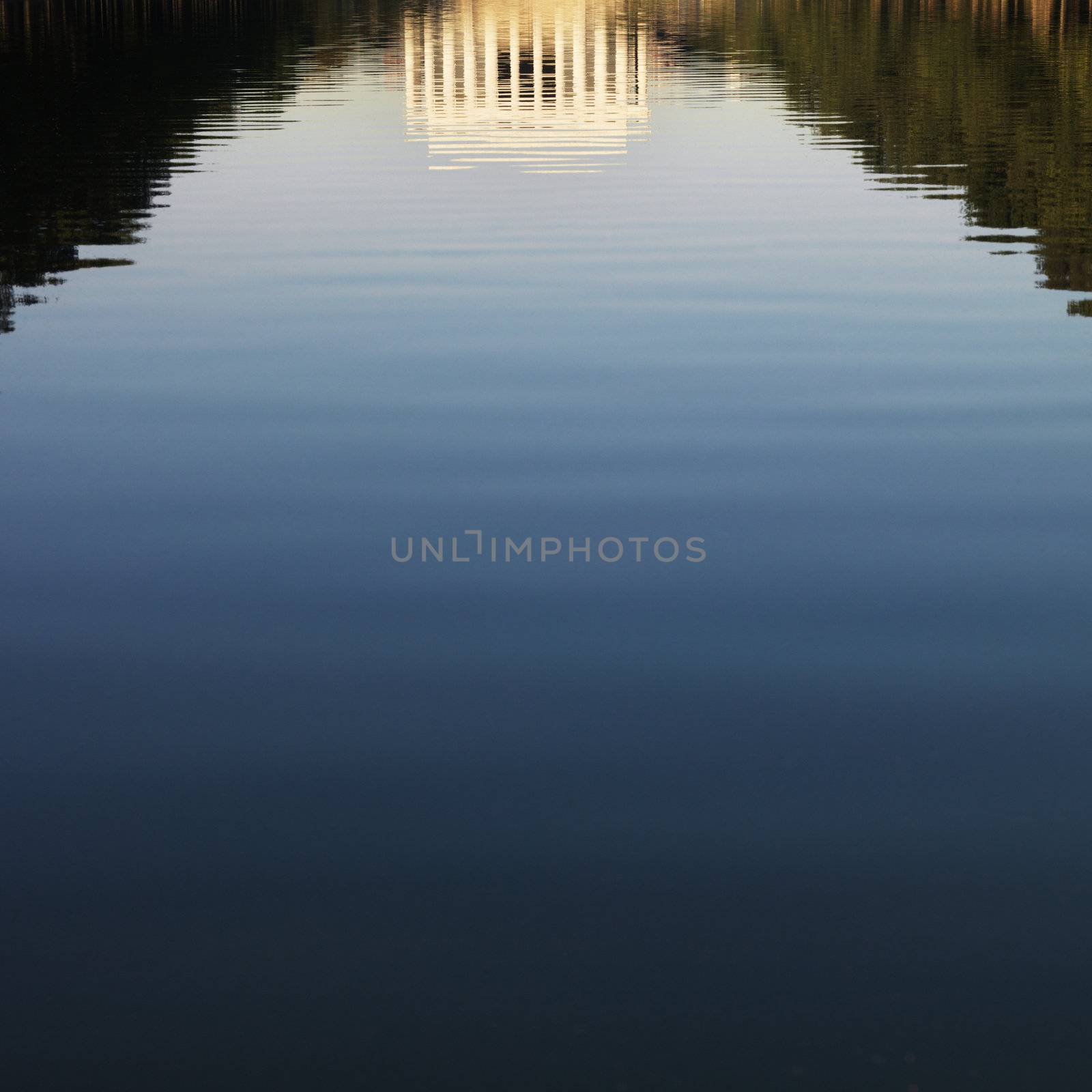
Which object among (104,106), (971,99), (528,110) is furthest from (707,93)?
(104,106)

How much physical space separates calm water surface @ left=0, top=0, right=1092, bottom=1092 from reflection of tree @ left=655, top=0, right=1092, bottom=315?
202 inches

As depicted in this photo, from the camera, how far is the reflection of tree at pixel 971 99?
33.2m

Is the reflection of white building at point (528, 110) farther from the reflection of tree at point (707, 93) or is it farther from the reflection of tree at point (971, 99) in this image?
the reflection of tree at point (971, 99)

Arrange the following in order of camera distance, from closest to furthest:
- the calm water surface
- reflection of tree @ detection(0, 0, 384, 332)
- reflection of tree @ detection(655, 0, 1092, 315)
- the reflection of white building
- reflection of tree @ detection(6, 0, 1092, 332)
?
the calm water surface < reflection of tree @ detection(0, 0, 384, 332) < reflection of tree @ detection(655, 0, 1092, 315) < reflection of tree @ detection(6, 0, 1092, 332) < the reflection of white building

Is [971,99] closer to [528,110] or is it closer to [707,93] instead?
[707,93]

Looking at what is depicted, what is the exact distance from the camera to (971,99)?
203ft

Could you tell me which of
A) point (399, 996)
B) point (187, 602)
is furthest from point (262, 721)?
point (399, 996)

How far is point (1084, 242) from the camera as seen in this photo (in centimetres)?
2856

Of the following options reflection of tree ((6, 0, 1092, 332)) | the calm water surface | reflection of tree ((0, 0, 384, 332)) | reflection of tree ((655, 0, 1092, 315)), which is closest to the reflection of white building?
reflection of tree ((6, 0, 1092, 332))

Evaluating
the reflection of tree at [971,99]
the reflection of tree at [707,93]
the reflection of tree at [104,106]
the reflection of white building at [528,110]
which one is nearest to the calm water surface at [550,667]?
the reflection of tree at [104,106]

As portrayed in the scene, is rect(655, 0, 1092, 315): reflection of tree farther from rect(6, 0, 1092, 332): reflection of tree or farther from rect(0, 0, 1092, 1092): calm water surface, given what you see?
rect(0, 0, 1092, 1092): calm water surface

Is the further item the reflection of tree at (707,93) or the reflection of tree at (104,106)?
the reflection of tree at (707,93)

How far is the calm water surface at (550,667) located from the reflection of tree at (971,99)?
5118 millimetres

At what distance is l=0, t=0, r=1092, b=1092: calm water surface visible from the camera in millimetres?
7227
